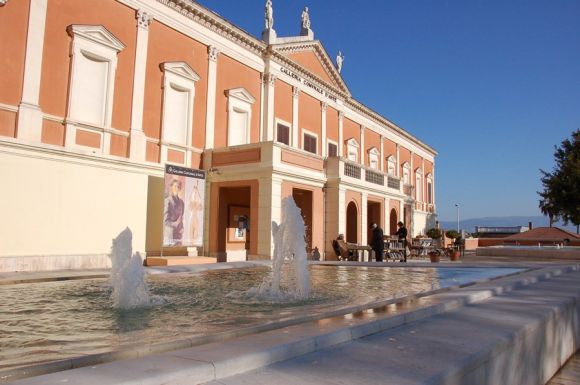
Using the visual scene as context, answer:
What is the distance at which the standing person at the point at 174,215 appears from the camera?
14727 mm

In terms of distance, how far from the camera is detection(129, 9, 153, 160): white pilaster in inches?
596

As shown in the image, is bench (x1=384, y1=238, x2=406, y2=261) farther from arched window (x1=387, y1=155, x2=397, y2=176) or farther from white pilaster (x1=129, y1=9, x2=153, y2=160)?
arched window (x1=387, y1=155, x2=397, y2=176)

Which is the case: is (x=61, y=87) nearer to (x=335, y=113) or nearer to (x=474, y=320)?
(x=474, y=320)

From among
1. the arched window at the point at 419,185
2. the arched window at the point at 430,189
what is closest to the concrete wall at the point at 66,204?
the arched window at the point at 419,185

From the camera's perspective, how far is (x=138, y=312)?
552 centimetres

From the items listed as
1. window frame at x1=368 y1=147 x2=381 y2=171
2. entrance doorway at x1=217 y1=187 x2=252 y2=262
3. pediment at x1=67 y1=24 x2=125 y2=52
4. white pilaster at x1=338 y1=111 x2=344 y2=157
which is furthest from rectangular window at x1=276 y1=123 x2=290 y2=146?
window frame at x1=368 y1=147 x2=381 y2=171

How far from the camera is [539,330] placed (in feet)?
14.9

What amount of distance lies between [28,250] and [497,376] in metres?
12.1

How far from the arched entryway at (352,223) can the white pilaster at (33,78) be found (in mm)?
13641

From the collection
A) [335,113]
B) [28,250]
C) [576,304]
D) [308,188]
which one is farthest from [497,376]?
[335,113]

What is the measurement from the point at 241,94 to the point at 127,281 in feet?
46.9

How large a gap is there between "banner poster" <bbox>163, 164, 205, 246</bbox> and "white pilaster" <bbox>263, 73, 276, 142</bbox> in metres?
5.49

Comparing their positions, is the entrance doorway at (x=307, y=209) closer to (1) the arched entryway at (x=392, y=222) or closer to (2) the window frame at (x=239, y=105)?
(2) the window frame at (x=239, y=105)

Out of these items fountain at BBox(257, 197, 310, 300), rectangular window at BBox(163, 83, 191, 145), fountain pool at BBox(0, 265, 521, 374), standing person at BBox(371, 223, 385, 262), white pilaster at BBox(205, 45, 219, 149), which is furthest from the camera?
white pilaster at BBox(205, 45, 219, 149)
